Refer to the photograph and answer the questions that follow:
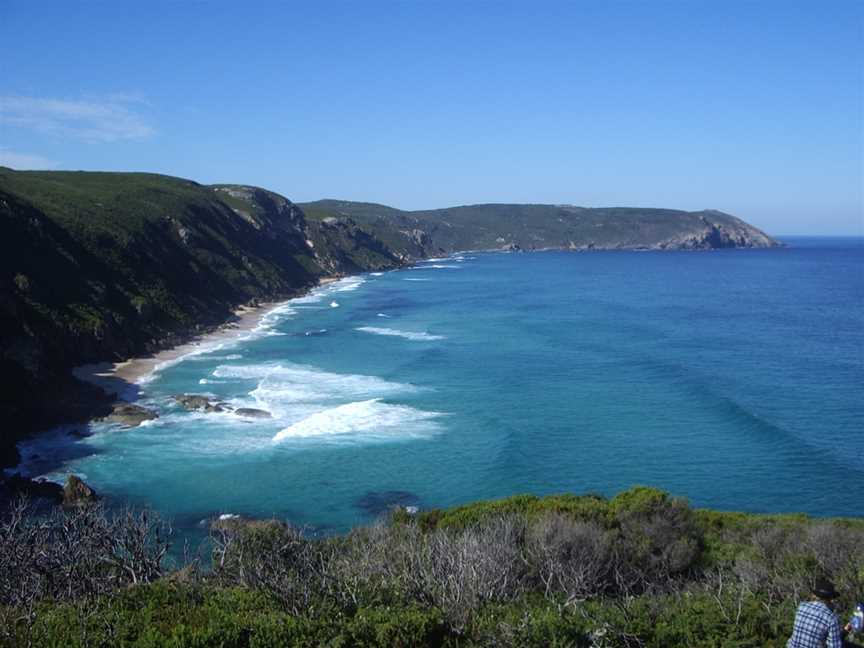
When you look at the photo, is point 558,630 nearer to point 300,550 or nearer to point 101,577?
point 300,550

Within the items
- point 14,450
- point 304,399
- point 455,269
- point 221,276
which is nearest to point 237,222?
point 221,276

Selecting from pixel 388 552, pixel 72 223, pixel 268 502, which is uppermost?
pixel 72 223

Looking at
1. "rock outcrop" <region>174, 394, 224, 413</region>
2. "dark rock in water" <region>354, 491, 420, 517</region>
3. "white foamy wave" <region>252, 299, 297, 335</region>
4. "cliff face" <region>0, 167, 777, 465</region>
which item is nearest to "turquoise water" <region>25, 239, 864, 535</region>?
"dark rock in water" <region>354, 491, 420, 517</region>

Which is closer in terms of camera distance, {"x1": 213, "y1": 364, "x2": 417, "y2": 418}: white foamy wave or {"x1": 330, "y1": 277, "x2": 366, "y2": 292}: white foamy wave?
{"x1": 213, "y1": 364, "x2": 417, "y2": 418}: white foamy wave

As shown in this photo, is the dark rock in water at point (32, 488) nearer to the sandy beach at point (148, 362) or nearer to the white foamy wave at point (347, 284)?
the sandy beach at point (148, 362)

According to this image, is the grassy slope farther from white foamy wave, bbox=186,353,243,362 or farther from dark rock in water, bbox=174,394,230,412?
dark rock in water, bbox=174,394,230,412

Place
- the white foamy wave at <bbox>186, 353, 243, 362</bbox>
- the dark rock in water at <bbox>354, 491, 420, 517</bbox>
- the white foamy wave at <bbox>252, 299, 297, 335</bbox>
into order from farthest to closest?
1. the white foamy wave at <bbox>252, 299, 297, 335</bbox>
2. the white foamy wave at <bbox>186, 353, 243, 362</bbox>
3. the dark rock in water at <bbox>354, 491, 420, 517</bbox>
